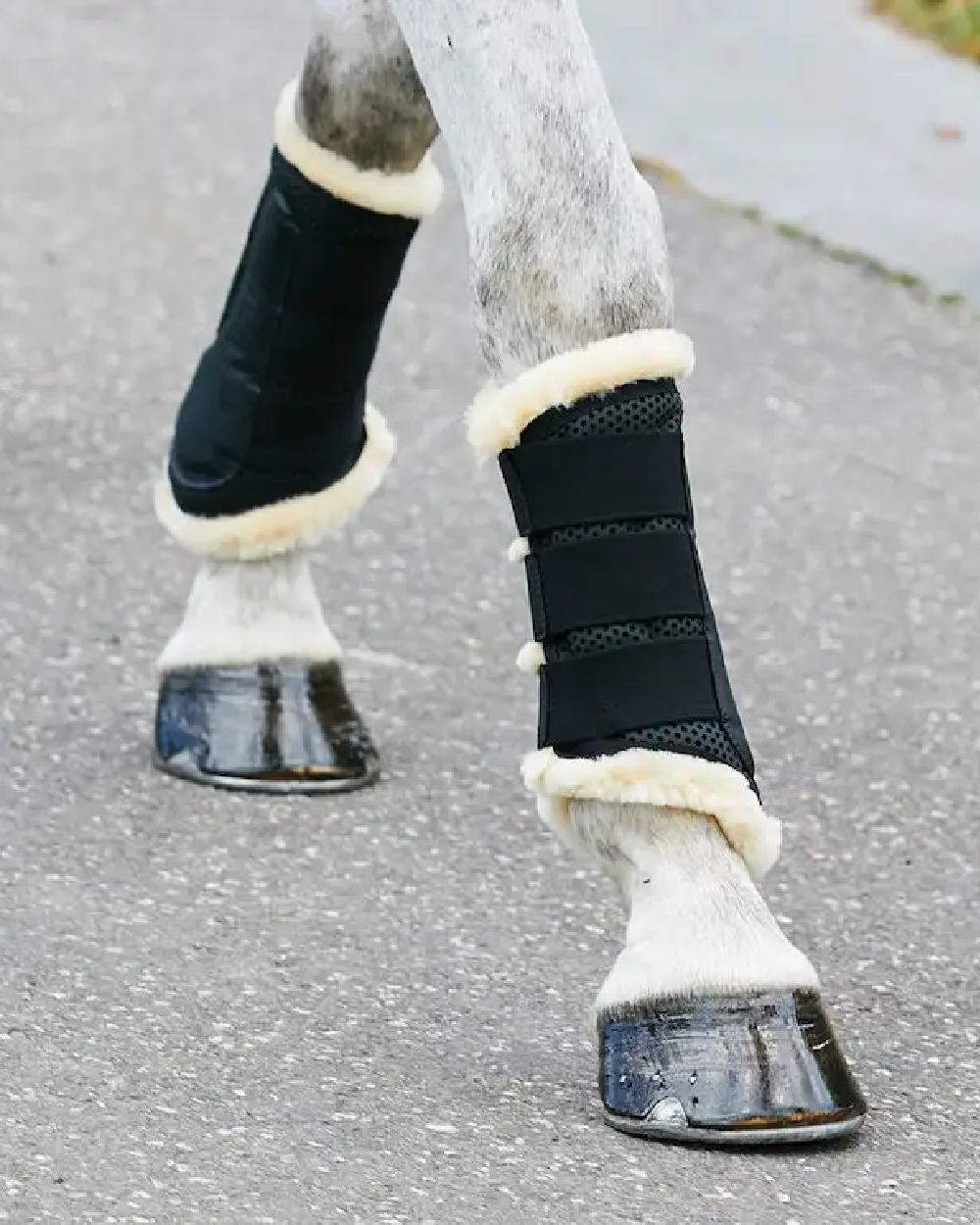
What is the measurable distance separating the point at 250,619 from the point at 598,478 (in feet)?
3.39

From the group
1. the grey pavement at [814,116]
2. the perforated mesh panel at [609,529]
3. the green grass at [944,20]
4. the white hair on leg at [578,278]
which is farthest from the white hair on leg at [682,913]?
the green grass at [944,20]

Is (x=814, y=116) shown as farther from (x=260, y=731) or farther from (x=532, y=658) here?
(x=532, y=658)

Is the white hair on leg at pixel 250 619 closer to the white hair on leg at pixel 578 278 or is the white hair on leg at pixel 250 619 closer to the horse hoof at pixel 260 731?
the horse hoof at pixel 260 731

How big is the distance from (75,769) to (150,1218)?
129cm

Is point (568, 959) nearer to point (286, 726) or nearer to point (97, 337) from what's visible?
point (286, 726)

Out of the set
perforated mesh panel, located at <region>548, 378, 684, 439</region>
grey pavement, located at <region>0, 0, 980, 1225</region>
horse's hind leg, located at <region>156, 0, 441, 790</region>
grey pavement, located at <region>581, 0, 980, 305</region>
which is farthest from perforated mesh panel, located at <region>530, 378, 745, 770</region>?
grey pavement, located at <region>581, 0, 980, 305</region>

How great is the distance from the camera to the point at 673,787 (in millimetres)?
2521

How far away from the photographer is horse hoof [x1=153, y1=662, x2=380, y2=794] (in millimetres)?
3463

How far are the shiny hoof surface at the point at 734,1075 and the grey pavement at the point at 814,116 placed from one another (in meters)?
3.85

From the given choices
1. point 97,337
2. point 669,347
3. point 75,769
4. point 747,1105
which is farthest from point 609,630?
point 97,337

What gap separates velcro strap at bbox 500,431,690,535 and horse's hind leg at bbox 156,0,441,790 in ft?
2.50

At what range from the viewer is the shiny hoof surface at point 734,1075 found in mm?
2469

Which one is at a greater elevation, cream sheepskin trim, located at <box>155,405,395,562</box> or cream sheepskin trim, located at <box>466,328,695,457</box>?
cream sheepskin trim, located at <box>155,405,395,562</box>

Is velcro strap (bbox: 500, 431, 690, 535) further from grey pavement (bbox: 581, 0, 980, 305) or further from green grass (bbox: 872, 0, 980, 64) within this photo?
green grass (bbox: 872, 0, 980, 64)
